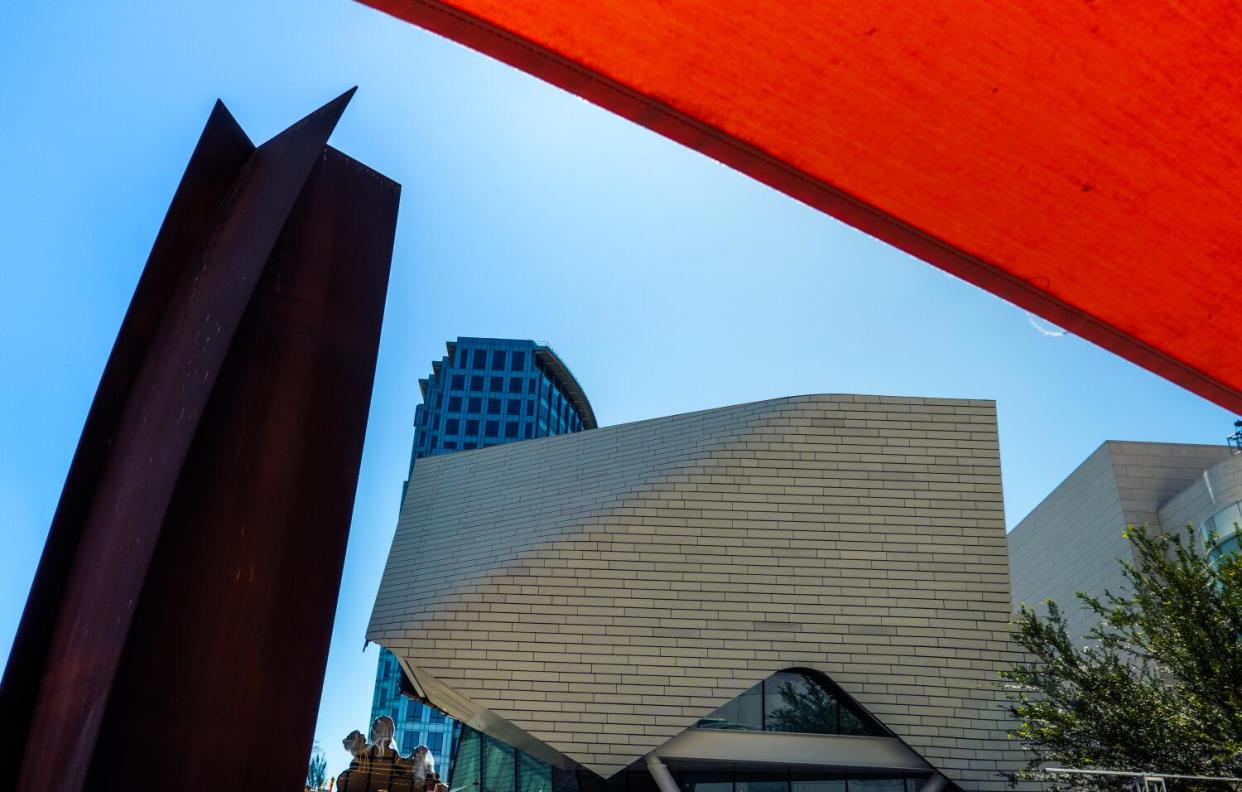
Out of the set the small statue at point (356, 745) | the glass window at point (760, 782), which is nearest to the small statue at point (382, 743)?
the small statue at point (356, 745)

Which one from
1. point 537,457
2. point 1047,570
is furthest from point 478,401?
point 537,457

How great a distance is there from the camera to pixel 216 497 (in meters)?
6.43

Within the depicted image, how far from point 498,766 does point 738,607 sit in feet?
23.3

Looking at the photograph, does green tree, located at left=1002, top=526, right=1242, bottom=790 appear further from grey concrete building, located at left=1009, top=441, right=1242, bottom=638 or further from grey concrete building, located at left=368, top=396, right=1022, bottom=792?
grey concrete building, located at left=1009, top=441, right=1242, bottom=638

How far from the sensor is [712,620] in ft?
67.5

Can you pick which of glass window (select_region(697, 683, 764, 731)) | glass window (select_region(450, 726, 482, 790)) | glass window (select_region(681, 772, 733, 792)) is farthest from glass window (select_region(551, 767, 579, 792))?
glass window (select_region(450, 726, 482, 790))

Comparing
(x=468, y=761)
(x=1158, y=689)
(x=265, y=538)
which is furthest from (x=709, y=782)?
(x=265, y=538)

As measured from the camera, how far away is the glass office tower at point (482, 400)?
287 feet

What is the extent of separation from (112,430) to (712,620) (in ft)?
49.0

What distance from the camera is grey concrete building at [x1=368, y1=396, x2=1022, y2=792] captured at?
19891 millimetres

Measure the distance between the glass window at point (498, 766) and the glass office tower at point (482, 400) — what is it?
62.1 metres

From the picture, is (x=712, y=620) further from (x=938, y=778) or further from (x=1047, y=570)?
(x=1047, y=570)

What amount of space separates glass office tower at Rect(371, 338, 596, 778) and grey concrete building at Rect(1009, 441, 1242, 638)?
5138 centimetres

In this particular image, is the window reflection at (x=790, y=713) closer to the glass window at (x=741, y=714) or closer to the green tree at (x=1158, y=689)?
the glass window at (x=741, y=714)
